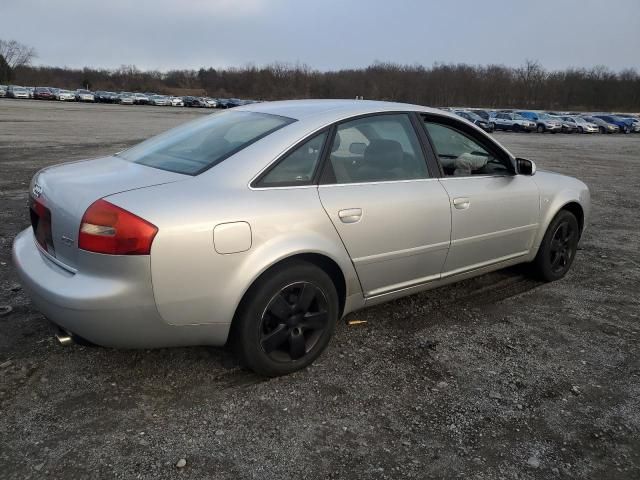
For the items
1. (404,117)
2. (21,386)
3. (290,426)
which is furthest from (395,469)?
(404,117)

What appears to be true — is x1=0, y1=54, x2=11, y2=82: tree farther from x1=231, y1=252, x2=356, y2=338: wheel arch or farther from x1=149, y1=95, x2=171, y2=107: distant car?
x1=231, y1=252, x2=356, y2=338: wheel arch

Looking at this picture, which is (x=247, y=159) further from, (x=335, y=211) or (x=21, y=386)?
(x=21, y=386)

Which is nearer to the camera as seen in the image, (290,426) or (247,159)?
(290,426)

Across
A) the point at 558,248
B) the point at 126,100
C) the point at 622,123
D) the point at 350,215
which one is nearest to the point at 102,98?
the point at 126,100

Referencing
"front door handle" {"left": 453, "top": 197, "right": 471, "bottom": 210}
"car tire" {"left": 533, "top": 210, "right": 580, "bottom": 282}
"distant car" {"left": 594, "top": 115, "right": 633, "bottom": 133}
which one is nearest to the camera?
"front door handle" {"left": 453, "top": 197, "right": 471, "bottom": 210}

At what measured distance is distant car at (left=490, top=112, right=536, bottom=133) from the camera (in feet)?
140

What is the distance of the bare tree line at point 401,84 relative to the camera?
297 feet

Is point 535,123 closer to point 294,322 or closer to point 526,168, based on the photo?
point 526,168

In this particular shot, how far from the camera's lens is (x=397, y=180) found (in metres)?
3.53

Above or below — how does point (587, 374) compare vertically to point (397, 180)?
below

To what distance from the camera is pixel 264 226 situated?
2828mm

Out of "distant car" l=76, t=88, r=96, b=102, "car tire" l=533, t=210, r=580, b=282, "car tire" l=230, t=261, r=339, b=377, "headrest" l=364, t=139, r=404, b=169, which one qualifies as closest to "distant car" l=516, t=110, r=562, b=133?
"car tire" l=533, t=210, r=580, b=282

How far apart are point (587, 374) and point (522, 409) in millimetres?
692

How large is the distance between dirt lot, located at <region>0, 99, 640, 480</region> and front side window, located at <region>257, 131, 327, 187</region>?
1146 millimetres
